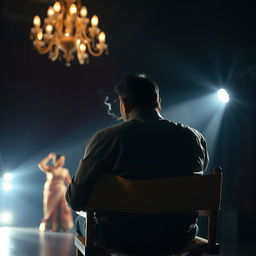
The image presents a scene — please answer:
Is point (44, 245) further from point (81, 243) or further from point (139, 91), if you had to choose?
point (139, 91)

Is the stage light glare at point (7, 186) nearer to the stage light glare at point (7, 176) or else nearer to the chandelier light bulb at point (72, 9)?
the stage light glare at point (7, 176)

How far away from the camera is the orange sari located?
7.58 meters

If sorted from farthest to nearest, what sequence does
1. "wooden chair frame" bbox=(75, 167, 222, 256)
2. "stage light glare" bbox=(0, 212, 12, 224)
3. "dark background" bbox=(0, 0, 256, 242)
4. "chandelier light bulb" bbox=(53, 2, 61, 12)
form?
"stage light glare" bbox=(0, 212, 12, 224) → "dark background" bbox=(0, 0, 256, 242) → "chandelier light bulb" bbox=(53, 2, 61, 12) → "wooden chair frame" bbox=(75, 167, 222, 256)

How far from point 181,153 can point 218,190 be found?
0.60 feet

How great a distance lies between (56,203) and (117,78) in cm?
295

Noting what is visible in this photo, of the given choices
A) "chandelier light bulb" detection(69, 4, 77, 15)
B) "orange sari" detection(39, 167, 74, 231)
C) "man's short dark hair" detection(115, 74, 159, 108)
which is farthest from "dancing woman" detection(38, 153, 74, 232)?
"man's short dark hair" detection(115, 74, 159, 108)

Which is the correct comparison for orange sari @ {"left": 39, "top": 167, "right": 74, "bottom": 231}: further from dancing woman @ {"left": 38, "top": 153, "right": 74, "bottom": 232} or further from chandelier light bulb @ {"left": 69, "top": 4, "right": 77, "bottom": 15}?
chandelier light bulb @ {"left": 69, "top": 4, "right": 77, "bottom": 15}

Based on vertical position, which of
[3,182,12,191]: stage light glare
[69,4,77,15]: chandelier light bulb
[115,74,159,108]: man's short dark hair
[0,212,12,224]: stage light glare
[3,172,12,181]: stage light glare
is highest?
[69,4,77,15]: chandelier light bulb

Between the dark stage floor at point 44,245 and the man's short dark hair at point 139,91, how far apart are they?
328cm

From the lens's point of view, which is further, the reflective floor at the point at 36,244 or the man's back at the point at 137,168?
the reflective floor at the point at 36,244

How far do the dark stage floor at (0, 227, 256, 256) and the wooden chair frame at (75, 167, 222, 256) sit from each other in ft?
10.7

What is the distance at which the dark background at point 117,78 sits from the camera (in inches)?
293

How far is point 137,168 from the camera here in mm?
1628

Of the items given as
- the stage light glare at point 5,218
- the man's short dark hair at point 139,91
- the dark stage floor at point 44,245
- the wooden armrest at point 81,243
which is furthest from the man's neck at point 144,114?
the stage light glare at point 5,218
